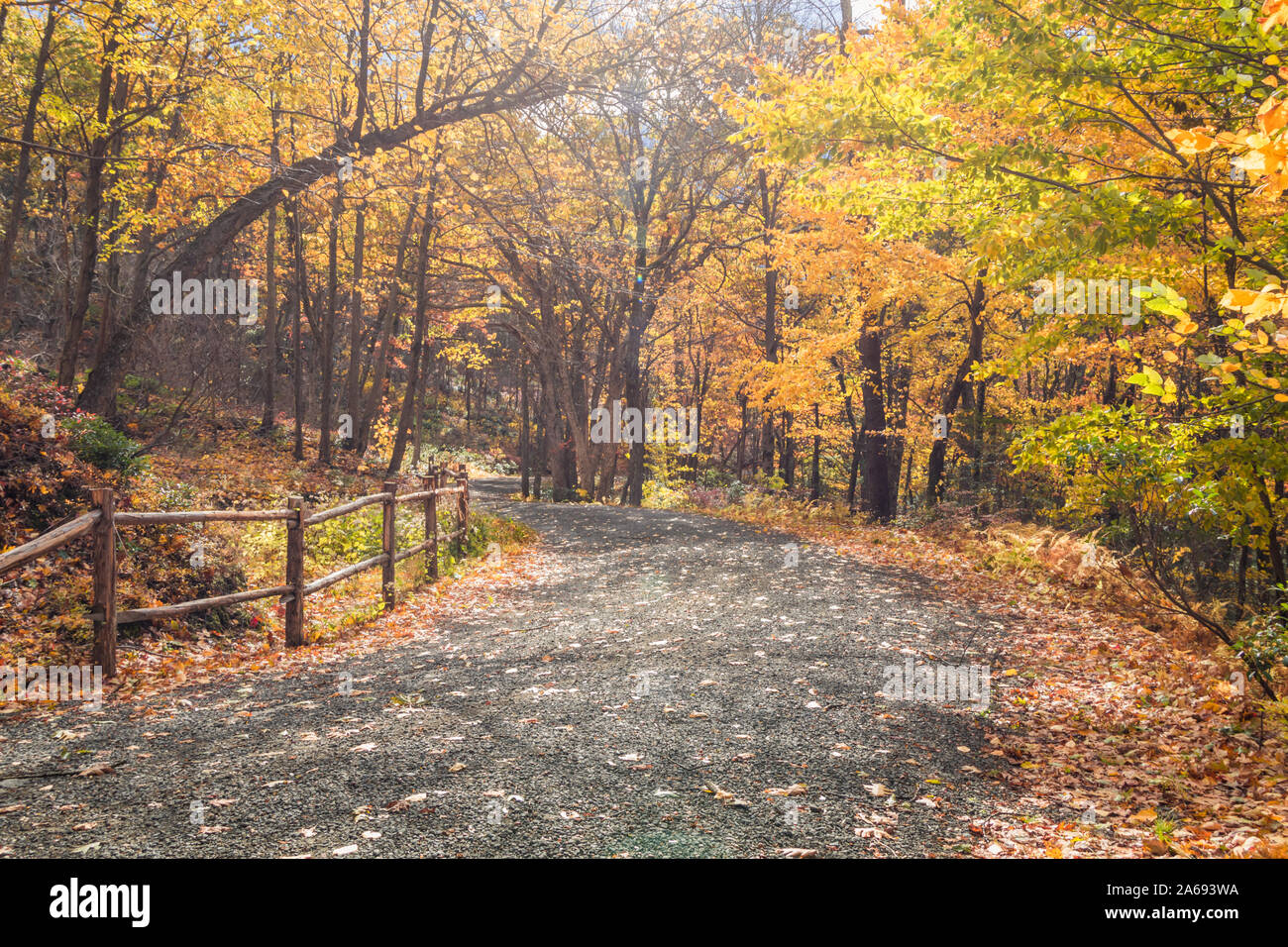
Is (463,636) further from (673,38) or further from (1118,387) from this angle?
(1118,387)

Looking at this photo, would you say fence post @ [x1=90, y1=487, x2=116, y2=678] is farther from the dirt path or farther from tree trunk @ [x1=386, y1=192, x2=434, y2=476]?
tree trunk @ [x1=386, y1=192, x2=434, y2=476]

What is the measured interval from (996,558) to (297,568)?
10.1 meters

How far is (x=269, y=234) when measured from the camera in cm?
2194
